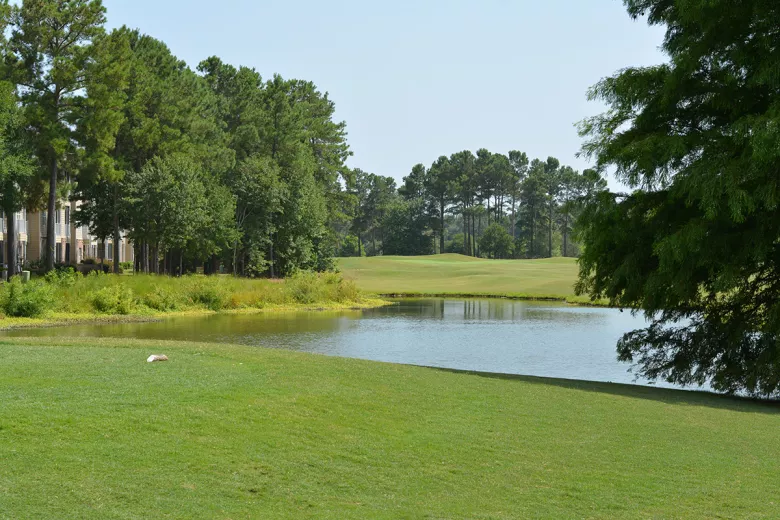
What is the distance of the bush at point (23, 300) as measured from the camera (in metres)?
34.3

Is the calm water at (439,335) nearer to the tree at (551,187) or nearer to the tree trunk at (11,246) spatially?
the tree trunk at (11,246)

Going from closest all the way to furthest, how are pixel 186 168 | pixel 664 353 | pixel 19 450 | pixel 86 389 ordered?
1. pixel 19 450
2. pixel 86 389
3. pixel 664 353
4. pixel 186 168

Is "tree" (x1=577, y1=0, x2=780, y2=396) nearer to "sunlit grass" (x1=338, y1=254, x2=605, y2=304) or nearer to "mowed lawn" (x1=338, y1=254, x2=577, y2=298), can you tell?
"sunlit grass" (x1=338, y1=254, x2=605, y2=304)

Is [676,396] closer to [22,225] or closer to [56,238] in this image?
[22,225]

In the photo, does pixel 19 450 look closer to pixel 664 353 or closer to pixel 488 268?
pixel 664 353

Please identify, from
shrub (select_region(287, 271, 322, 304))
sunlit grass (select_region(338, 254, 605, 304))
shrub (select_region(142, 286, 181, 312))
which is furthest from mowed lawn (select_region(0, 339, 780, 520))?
sunlit grass (select_region(338, 254, 605, 304))

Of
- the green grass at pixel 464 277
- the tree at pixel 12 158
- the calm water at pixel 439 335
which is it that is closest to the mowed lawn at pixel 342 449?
the calm water at pixel 439 335

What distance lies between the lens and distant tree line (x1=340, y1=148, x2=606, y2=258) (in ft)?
473

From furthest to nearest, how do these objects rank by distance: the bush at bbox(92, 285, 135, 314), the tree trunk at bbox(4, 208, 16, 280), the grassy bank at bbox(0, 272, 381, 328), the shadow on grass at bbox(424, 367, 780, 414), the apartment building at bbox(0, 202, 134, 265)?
the apartment building at bbox(0, 202, 134, 265) < the tree trunk at bbox(4, 208, 16, 280) < the bush at bbox(92, 285, 135, 314) < the grassy bank at bbox(0, 272, 381, 328) < the shadow on grass at bbox(424, 367, 780, 414)

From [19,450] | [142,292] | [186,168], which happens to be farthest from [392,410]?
[186,168]

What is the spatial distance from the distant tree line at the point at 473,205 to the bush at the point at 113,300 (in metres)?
103

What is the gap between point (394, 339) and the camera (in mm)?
32938

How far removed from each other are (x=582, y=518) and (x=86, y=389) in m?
6.66

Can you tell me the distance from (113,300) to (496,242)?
347ft
